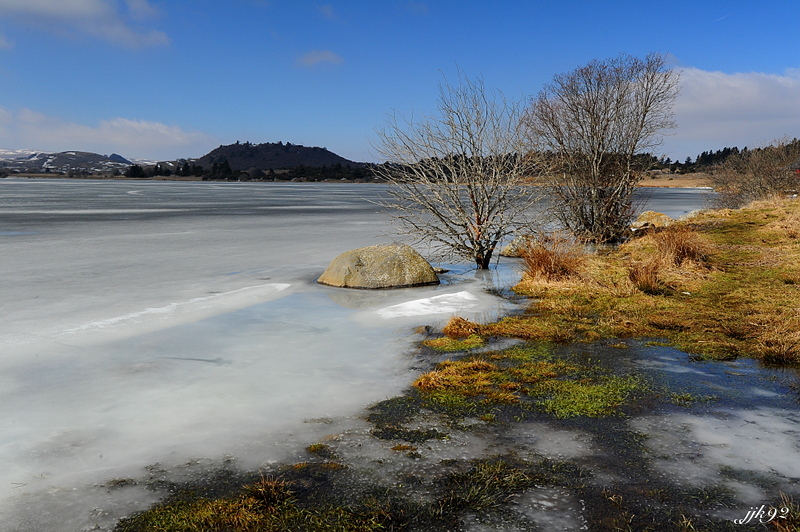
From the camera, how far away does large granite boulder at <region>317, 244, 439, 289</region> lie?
38.1 ft

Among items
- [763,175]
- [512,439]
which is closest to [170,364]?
[512,439]

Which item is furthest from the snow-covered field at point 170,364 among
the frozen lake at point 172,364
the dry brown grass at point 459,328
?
the dry brown grass at point 459,328

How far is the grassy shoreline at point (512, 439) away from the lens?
11.6 feet

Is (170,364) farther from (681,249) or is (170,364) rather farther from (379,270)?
(681,249)

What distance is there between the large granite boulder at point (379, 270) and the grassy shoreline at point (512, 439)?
2921 mm

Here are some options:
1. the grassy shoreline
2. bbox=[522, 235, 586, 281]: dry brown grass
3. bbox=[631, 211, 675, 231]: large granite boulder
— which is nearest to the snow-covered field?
the grassy shoreline

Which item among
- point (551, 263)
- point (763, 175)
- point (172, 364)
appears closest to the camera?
→ point (172, 364)

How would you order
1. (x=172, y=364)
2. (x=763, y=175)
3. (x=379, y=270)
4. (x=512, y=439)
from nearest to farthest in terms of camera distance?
(x=512, y=439) → (x=172, y=364) → (x=379, y=270) → (x=763, y=175)

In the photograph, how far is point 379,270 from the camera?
463 inches

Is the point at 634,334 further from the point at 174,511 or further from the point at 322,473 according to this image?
the point at 174,511

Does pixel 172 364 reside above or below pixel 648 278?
below

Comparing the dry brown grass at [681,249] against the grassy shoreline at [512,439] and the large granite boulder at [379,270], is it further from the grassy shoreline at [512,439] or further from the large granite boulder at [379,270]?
the large granite boulder at [379,270]

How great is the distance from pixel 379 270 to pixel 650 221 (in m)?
17.6

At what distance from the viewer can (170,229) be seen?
23.5m
